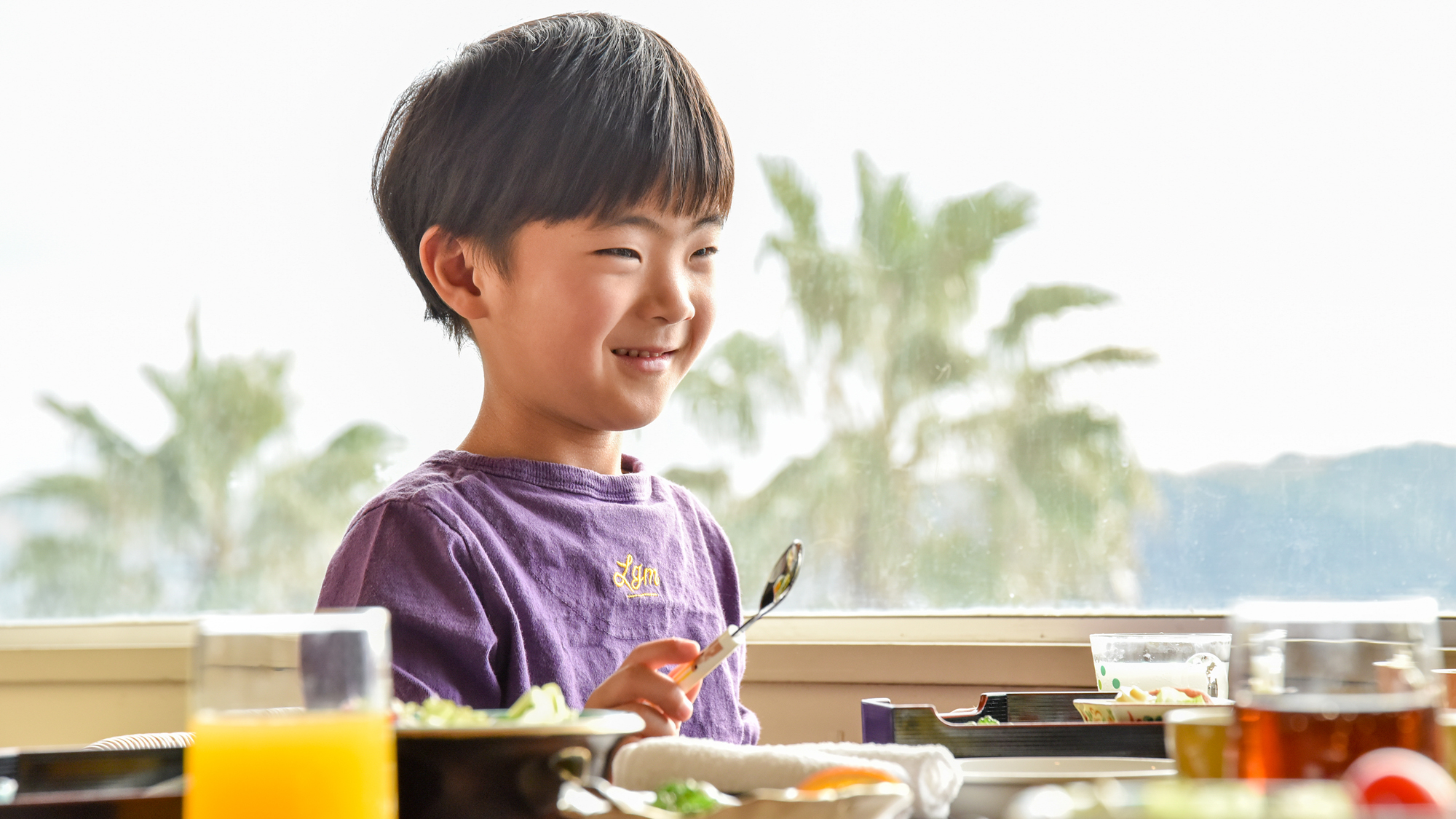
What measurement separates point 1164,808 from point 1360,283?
1684mm

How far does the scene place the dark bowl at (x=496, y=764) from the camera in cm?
54

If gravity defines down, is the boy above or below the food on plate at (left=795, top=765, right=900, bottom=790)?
above

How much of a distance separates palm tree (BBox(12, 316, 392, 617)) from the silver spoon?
1.48 metres

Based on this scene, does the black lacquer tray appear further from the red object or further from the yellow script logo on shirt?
A: the yellow script logo on shirt

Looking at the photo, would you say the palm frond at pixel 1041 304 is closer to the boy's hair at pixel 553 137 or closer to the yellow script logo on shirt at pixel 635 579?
the boy's hair at pixel 553 137

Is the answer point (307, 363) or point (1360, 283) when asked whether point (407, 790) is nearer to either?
point (1360, 283)

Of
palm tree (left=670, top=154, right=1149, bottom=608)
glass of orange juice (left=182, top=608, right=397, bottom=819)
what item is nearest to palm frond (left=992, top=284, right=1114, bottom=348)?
palm tree (left=670, top=154, right=1149, bottom=608)

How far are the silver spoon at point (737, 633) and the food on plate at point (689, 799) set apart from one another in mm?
299

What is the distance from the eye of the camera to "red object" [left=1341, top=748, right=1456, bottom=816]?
35cm

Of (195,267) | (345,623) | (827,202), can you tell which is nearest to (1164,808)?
(345,623)

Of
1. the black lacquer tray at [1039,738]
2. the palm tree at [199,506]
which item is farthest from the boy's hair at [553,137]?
the palm tree at [199,506]

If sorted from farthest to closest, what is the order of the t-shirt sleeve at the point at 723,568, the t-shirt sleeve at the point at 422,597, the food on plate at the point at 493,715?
the t-shirt sleeve at the point at 723,568 < the t-shirt sleeve at the point at 422,597 < the food on plate at the point at 493,715

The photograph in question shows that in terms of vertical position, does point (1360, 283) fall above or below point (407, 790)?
above

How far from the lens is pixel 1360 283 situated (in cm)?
176
